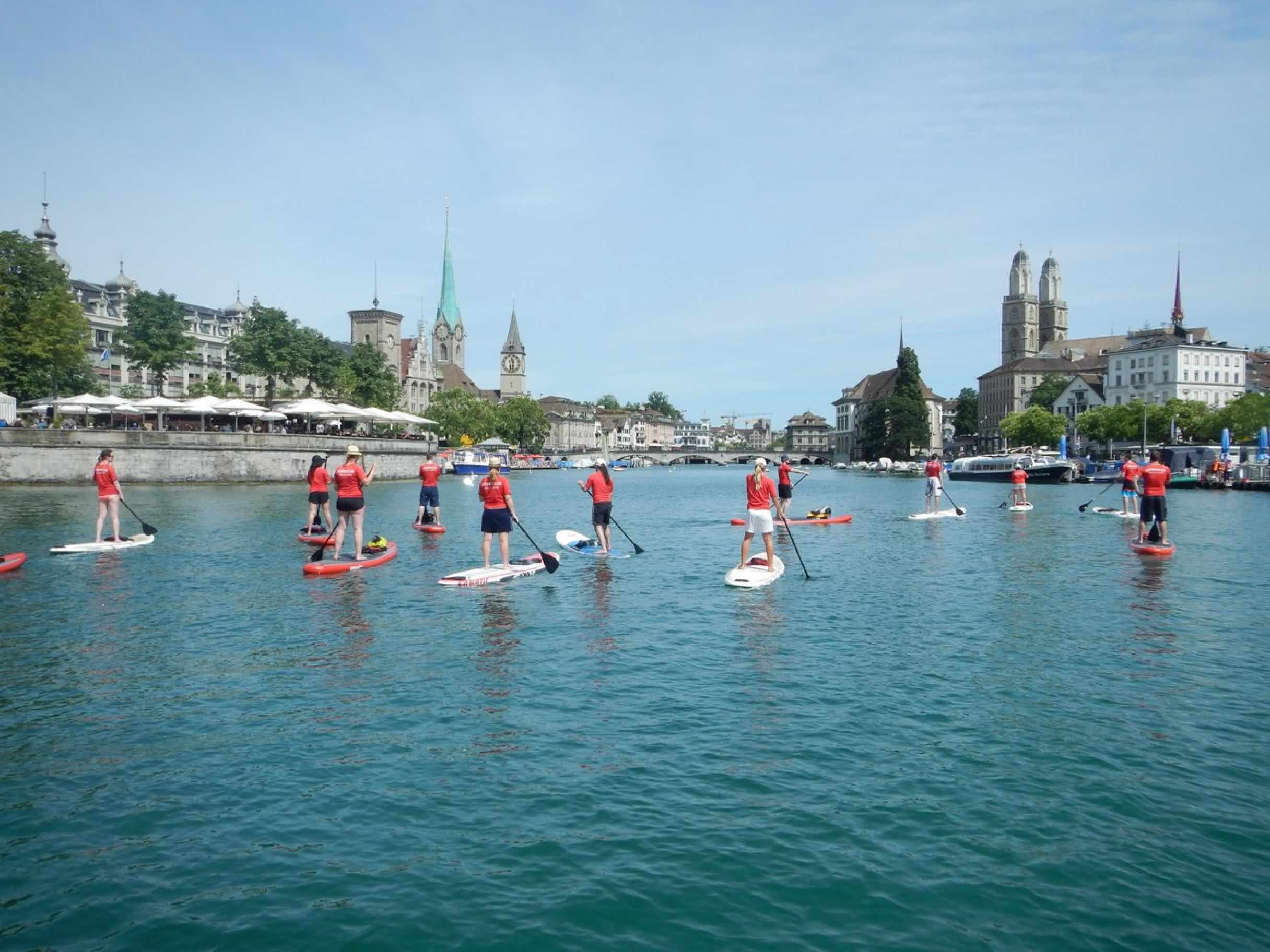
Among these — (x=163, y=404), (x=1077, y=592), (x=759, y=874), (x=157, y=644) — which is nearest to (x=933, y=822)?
(x=759, y=874)

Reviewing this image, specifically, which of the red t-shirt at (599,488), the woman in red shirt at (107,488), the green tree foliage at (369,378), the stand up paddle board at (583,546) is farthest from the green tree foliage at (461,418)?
the red t-shirt at (599,488)

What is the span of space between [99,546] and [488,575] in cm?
1223

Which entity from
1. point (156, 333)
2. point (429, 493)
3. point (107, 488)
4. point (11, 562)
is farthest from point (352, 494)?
point (156, 333)

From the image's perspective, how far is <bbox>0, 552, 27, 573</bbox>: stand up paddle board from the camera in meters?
21.8

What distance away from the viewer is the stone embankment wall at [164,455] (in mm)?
55844

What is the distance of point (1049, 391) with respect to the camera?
17725cm

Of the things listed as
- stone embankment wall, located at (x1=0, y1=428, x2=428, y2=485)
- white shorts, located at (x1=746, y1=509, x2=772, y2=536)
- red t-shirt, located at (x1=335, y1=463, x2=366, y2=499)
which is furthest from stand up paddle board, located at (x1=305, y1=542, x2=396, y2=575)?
stone embankment wall, located at (x1=0, y1=428, x2=428, y2=485)

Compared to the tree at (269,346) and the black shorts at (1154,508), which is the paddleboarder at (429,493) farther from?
the tree at (269,346)

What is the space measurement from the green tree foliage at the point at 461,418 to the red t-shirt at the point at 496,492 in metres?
109

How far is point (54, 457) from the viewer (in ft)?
186

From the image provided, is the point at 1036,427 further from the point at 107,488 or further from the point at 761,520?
the point at 107,488

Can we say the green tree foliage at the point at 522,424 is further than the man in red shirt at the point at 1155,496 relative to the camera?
Yes

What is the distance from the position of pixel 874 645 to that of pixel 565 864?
8.77 meters

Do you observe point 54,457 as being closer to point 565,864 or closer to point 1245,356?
point 565,864
